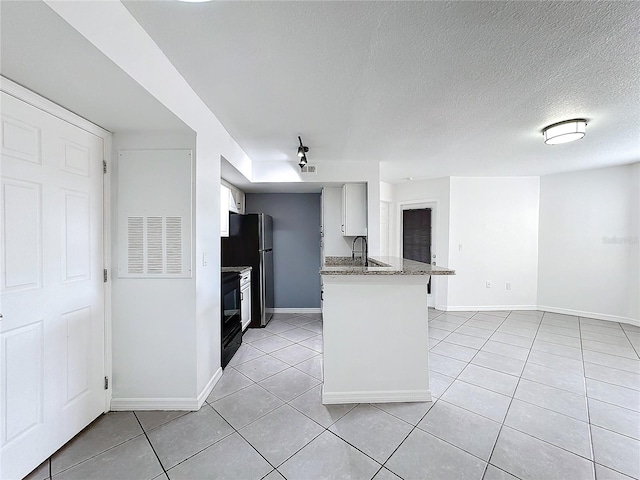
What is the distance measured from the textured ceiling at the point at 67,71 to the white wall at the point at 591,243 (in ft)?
19.0

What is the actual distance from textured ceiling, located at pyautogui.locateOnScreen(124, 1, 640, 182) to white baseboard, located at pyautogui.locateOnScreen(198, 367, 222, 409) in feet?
7.55

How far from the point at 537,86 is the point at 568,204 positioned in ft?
12.4

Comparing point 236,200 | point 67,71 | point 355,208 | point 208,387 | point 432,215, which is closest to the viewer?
point 67,71

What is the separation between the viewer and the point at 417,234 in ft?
17.4

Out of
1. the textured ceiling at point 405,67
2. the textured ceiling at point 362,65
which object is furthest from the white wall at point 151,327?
the textured ceiling at point 405,67

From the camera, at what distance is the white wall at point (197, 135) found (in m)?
1.17

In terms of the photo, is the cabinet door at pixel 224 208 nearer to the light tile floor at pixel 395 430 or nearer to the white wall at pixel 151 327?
the white wall at pixel 151 327

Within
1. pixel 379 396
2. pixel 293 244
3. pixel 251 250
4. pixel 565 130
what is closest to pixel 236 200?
pixel 251 250

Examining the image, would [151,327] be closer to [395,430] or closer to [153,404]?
[153,404]

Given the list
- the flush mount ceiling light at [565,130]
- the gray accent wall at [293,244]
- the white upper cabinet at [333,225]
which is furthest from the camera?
the gray accent wall at [293,244]

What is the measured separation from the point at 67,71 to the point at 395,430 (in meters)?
2.80

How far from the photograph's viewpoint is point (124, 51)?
1.29 m

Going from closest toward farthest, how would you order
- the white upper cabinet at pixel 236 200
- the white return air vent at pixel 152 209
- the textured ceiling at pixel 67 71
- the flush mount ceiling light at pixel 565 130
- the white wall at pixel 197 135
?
the textured ceiling at pixel 67 71 < the white wall at pixel 197 135 < the white return air vent at pixel 152 209 < the flush mount ceiling light at pixel 565 130 < the white upper cabinet at pixel 236 200

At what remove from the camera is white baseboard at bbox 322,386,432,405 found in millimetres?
2158
